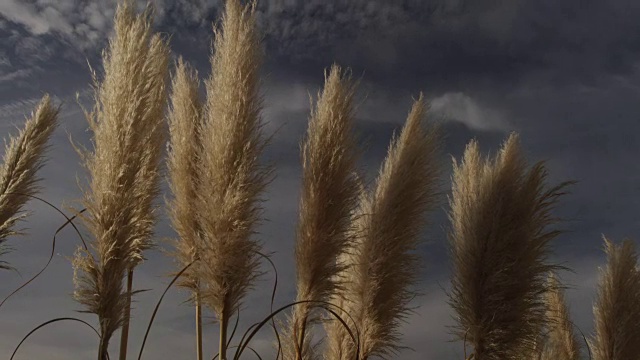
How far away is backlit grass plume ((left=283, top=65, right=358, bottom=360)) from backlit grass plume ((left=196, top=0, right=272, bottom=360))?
0.45 meters

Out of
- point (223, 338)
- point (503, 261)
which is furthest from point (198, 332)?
point (503, 261)

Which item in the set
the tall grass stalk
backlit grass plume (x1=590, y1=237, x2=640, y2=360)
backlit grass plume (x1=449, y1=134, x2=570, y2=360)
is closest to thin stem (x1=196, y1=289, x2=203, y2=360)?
the tall grass stalk

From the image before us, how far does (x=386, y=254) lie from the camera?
3959 mm

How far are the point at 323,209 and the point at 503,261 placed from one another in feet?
3.84

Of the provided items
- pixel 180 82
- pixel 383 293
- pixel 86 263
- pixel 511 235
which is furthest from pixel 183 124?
pixel 511 235

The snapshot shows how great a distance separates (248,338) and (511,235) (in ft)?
5.66

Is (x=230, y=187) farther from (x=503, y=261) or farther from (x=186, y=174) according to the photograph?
(x=503, y=261)

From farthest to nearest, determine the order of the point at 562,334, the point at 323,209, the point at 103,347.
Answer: the point at 562,334 < the point at 323,209 < the point at 103,347

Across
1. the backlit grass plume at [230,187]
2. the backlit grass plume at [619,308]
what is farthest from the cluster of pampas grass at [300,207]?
the backlit grass plume at [619,308]

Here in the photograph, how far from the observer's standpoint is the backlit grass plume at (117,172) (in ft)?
9.75

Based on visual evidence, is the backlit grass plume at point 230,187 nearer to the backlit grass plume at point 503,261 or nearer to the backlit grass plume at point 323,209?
the backlit grass plume at point 323,209

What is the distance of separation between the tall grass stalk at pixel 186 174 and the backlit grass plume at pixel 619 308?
3.48m

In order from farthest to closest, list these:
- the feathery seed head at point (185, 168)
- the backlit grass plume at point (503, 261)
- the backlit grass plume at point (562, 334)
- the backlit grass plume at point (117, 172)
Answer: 1. the backlit grass plume at point (562, 334)
2. the backlit grass plume at point (503, 261)
3. the feathery seed head at point (185, 168)
4. the backlit grass plume at point (117, 172)

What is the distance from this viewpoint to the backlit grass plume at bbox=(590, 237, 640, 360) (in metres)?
5.45
